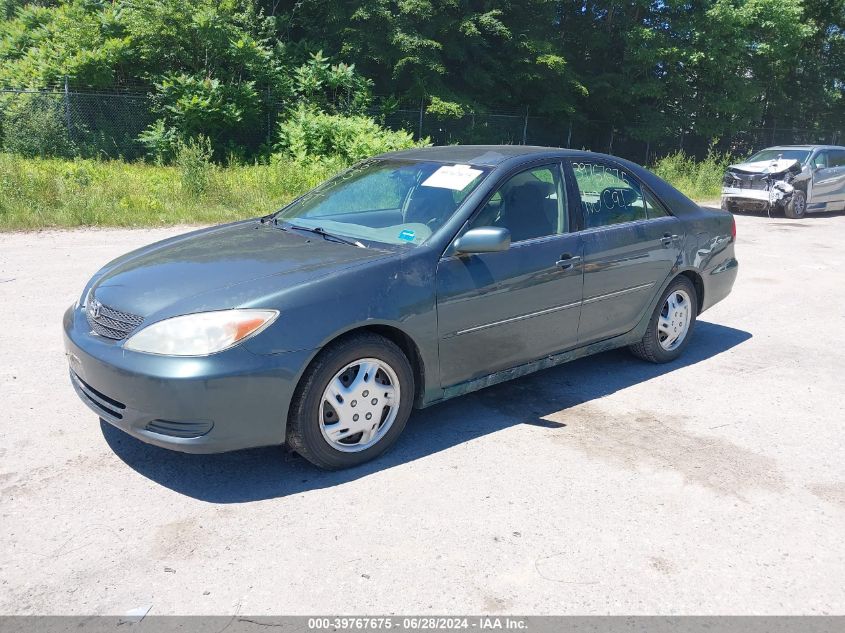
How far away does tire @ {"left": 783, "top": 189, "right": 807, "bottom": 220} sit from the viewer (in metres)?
16.1

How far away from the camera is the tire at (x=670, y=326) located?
18.1 feet

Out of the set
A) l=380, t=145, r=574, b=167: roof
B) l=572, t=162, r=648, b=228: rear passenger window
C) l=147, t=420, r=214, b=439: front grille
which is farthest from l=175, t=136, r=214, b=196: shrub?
l=147, t=420, r=214, b=439: front grille

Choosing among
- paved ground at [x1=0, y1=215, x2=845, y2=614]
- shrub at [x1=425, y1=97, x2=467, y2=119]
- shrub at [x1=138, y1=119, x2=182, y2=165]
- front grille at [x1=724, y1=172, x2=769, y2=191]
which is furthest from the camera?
shrub at [x1=425, y1=97, x2=467, y2=119]

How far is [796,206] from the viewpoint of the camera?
53.1 ft

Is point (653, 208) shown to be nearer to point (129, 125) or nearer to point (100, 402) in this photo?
point (100, 402)

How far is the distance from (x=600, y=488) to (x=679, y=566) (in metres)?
0.68

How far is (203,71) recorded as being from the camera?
18.8 metres

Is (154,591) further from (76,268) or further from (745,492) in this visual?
(76,268)

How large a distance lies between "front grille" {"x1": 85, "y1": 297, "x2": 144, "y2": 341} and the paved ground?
71 cm

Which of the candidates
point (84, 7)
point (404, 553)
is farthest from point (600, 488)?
point (84, 7)

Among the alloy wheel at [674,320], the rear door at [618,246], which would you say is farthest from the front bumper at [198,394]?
the alloy wheel at [674,320]

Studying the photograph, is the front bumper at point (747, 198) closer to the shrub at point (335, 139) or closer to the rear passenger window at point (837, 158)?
the rear passenger window at point (837, 158)

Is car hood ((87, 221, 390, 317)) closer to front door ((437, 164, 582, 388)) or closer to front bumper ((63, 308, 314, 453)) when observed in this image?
front bumper ((63, 308, 314, 453))

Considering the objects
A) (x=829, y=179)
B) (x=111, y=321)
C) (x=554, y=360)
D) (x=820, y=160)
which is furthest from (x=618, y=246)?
(x=829, y=179)
